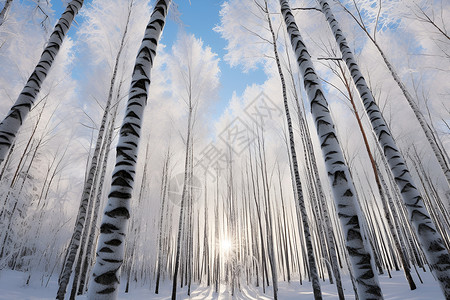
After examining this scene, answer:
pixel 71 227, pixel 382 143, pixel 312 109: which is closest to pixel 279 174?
pixel 382 143

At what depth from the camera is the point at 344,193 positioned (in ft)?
5.83

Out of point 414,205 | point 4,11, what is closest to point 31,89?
point 4,11

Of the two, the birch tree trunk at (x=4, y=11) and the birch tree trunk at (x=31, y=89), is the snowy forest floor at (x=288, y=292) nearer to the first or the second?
the birch tree trunk at (x=31, y=89)

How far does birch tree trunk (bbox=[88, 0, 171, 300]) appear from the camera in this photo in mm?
1252

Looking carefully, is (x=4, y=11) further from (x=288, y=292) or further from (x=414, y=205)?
(x=288, y=292)

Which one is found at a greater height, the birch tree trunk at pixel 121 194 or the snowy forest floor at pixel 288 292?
the birch tree trunk at pixel 121 194

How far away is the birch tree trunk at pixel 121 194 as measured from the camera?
125 cm

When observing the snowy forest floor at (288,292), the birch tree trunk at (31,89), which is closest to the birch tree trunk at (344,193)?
the birch tree trunk at (31,89)

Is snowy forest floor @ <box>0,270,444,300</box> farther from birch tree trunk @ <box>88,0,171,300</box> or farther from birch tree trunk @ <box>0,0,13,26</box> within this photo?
birch tree trunk @ <box>0,0,13,26</box>

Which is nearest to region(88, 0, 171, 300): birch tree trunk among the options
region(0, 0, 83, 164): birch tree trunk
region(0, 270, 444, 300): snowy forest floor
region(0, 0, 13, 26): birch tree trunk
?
Result: region(0, 0, 83, 164): birch tree trunk

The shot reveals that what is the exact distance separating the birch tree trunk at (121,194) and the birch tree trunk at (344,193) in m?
1.65

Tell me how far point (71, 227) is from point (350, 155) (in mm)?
16938

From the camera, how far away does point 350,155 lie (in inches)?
425

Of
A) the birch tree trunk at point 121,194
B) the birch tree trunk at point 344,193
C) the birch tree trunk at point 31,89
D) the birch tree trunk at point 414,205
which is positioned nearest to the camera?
the birch tree trunk at point 121,194
